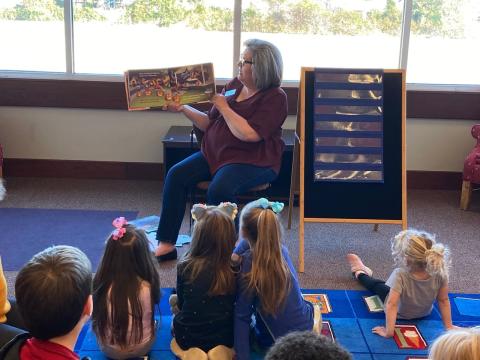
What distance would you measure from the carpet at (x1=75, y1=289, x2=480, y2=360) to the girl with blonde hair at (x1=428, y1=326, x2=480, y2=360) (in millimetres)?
1161

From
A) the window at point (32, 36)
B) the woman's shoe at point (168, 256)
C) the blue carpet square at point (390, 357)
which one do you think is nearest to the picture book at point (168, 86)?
the woman's shoe at point (168, 256)

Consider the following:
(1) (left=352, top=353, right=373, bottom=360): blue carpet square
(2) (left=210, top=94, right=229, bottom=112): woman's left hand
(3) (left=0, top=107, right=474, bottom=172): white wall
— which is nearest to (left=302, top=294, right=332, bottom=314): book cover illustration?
(1) (left=352, top=353, right=373, bottom=360): blue carpet square

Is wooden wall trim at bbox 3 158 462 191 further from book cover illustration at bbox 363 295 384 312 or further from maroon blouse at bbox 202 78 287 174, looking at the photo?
book cover illustration at bbox 363 295 384 312

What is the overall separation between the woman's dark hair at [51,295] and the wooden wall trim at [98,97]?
3069mm

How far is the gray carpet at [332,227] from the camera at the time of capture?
3299mm

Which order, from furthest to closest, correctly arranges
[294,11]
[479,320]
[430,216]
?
[294,11] → [430,216] → [479,320]

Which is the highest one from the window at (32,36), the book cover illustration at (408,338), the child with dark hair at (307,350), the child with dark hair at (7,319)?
the window at (32,36)

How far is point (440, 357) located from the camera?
1.39m

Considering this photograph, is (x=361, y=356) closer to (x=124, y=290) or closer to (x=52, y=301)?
(x=124, y=290)

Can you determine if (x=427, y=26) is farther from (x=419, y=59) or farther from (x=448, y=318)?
(x=448, y=318)

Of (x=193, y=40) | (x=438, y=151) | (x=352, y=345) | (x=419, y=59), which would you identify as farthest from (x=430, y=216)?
(x=193, y=40)

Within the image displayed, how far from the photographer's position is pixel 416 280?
8.75 ft

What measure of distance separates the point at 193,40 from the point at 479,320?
112 inches

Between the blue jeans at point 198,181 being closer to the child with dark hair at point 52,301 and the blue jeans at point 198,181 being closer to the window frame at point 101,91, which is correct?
the window frame at point 101,91
